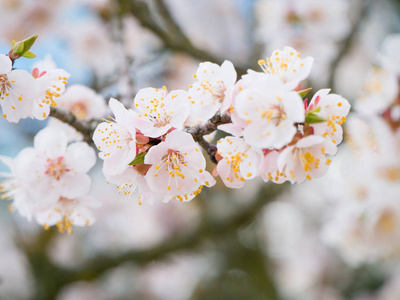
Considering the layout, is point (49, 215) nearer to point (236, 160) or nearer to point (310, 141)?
point (236, 160)

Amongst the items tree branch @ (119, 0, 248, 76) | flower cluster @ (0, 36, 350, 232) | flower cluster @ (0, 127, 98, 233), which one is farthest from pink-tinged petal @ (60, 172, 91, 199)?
tree branch @ (119, 0, 248, 76)

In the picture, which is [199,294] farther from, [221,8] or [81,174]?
[81,174]

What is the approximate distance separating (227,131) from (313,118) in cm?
14

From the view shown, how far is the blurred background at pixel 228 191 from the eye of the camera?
63.4 inches

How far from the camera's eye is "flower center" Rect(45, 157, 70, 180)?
3.13ft

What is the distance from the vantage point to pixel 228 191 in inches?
123

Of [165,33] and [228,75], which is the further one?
[165,33]

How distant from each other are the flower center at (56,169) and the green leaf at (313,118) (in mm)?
542

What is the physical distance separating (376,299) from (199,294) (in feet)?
4.62

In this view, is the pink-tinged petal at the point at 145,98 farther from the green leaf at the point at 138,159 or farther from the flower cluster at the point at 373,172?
the flower cluster at the point at 373,172

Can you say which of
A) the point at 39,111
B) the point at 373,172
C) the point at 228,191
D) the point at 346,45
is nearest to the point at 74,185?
the point at 39,111

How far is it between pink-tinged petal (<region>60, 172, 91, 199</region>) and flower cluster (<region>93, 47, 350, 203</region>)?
17 centimetres

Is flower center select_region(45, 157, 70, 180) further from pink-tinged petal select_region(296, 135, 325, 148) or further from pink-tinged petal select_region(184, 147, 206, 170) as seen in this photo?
pink-tinged petal select_region(296, 135, 325, 148)

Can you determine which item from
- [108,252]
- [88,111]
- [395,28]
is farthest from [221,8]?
[88,111]
